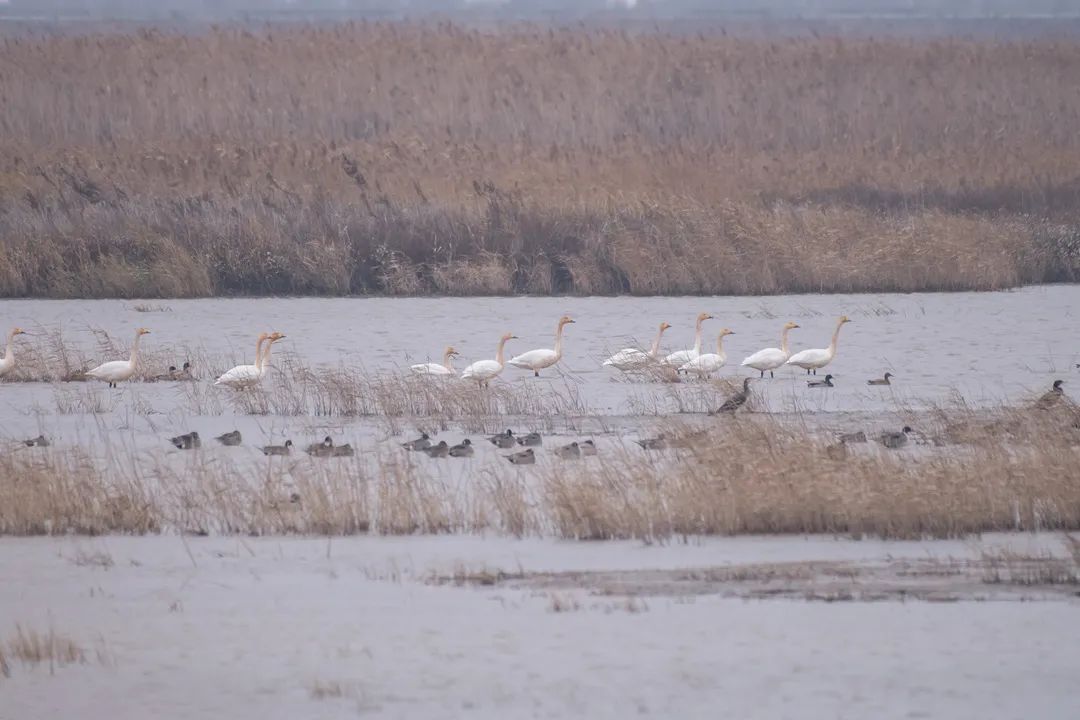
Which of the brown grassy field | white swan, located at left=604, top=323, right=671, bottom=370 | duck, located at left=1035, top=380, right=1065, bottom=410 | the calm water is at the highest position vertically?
the brown grassy field

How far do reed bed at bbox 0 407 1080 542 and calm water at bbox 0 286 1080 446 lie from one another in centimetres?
269

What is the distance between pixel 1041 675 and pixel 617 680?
1.79 meters

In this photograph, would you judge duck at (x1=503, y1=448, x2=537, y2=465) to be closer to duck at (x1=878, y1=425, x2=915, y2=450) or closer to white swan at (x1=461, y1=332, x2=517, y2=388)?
duck at (x1=878, y1=425, x2=915, y2=450)

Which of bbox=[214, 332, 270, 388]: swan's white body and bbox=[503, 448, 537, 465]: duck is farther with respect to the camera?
bbox=[214, 332, 270, 388]: swan's white body

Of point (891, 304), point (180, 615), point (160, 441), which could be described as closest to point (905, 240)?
point (891, 304)

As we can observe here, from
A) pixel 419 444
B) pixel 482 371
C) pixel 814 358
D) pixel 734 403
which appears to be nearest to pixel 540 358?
pixel 482 371

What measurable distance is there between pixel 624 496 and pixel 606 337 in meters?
8.47

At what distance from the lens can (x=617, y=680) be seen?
7.06 m

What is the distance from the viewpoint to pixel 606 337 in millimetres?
17859

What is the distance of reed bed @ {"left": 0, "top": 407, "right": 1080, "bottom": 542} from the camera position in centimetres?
917

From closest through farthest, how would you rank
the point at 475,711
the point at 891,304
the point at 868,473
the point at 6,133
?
the point at 475,711 → the point at 868,473 → the point at 891,304 → the point at 6,133

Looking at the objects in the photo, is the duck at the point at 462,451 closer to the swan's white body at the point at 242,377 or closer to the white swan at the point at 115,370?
the swan's white body at the point at 242,377

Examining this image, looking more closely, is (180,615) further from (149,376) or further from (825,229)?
(825,229)

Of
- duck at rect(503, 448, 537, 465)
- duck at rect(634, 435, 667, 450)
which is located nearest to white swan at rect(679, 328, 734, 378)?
duck at rect(634, 435, 667, 450)
